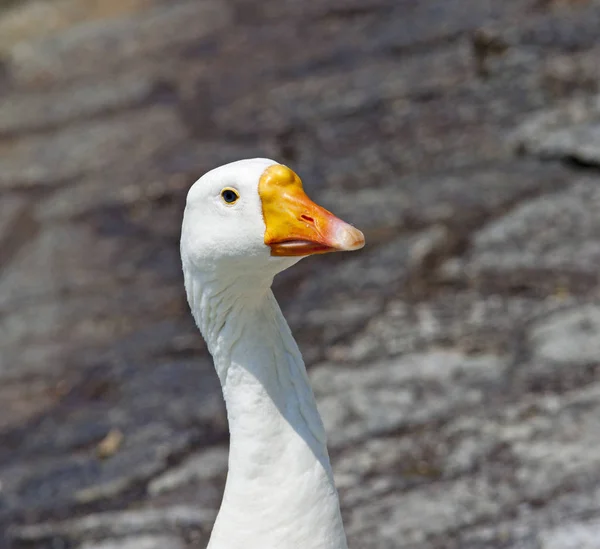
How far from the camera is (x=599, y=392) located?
477 centimetres

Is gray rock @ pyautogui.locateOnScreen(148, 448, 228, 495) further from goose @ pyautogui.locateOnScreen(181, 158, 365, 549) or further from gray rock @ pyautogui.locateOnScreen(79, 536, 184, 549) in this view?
goose @ pyautogui.locateOnScreen(181, 158, 365, 549)

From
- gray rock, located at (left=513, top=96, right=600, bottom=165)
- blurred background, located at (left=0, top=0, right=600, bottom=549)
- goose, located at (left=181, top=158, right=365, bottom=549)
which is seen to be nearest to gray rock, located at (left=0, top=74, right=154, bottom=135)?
blurred background, located at (left=0, top=0, right=600, bottom=549)

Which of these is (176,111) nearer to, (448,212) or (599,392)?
(448,212)

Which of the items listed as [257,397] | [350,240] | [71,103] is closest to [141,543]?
[257,397]

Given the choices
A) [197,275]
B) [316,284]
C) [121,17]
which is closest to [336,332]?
[316,284]

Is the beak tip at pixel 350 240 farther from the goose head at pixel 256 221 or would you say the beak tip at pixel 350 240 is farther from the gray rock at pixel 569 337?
the gray rock at pixel 569 337

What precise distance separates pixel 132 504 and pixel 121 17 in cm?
615

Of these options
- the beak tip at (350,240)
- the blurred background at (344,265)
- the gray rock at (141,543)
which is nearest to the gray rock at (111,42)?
the blurred background at (344,265)

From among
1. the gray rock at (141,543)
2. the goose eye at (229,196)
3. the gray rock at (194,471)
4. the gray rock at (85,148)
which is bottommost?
the gray rock at (141,543)

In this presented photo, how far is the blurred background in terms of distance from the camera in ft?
15.0

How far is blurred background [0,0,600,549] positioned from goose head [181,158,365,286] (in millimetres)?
1913

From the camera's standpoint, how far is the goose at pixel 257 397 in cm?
275

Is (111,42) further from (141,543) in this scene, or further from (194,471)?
(141,543)

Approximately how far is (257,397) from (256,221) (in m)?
0.48
